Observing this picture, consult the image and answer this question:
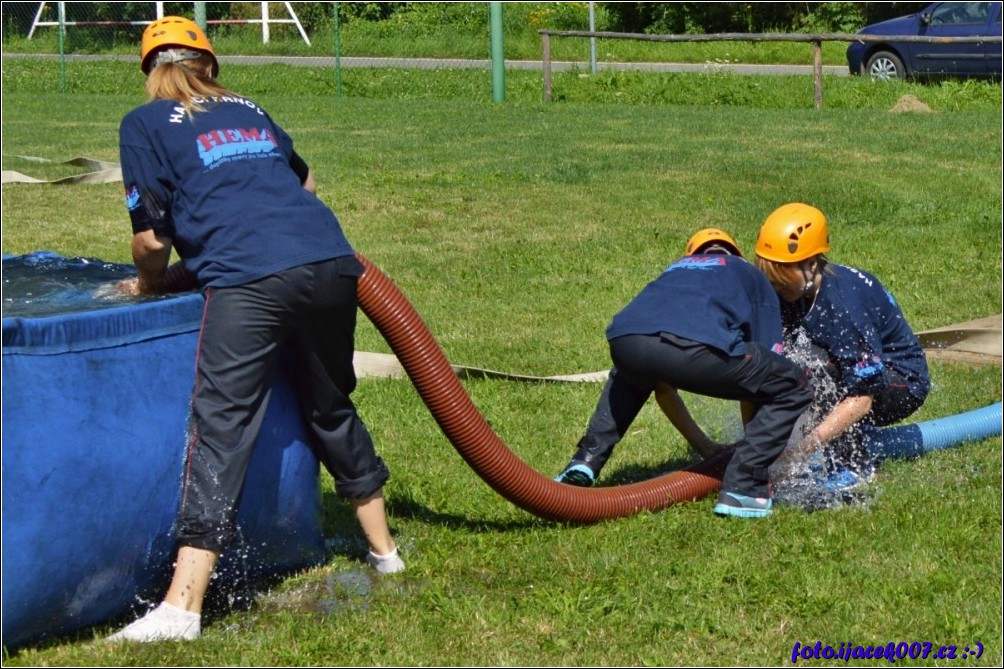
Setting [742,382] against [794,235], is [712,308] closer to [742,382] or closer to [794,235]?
[742,382]

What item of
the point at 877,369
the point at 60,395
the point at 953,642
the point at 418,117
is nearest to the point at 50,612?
the point at 60,395

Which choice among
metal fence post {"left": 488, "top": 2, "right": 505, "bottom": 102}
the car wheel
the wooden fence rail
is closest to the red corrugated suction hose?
the wooden fence rail

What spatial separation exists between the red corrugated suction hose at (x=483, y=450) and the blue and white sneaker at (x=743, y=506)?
21 centimetres

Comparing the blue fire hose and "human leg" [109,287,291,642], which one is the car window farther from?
"human leg" [109,287,291,642]

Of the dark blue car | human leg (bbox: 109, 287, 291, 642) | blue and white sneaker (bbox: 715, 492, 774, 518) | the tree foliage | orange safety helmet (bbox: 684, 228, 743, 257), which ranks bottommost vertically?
blue and white sneaker (bbox: 715, 492, 774, 518)

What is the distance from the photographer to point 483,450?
4.85 m

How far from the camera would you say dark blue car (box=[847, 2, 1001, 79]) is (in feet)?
70.8

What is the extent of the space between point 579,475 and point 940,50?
61.4 ft

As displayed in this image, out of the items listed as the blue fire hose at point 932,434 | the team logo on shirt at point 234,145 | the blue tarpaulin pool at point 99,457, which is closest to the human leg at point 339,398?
the blue tarpaulin pool at point 99,457

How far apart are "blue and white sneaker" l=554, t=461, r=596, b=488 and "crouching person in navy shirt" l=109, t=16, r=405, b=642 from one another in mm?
1628

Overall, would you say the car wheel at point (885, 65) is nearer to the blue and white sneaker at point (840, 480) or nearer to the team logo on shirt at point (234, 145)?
the blue and white sneaker at point (840, 480)

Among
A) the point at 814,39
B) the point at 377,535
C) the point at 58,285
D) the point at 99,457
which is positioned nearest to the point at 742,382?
the point at 377,535

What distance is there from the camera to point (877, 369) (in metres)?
5.49

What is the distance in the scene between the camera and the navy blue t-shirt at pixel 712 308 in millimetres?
5105
